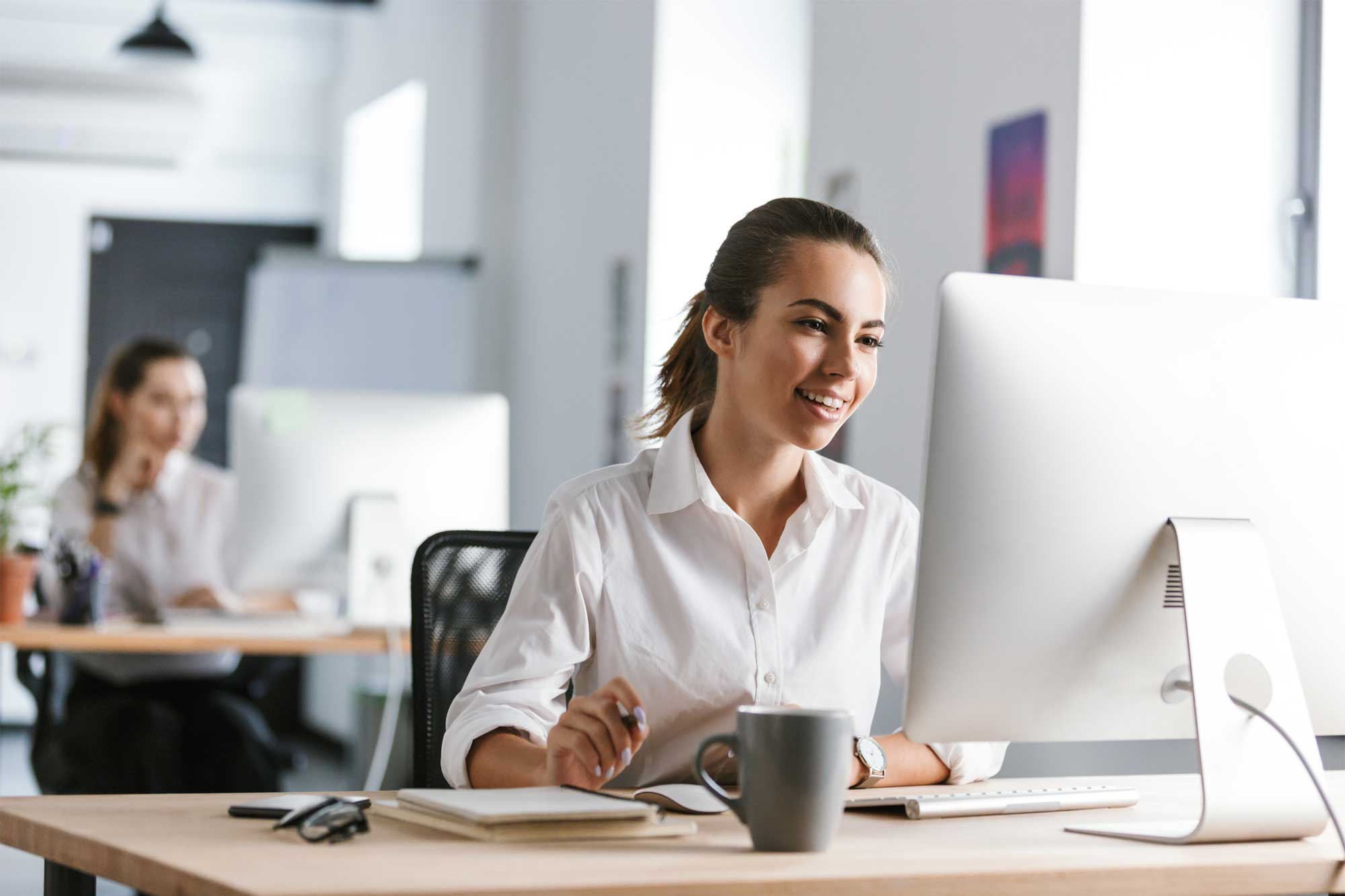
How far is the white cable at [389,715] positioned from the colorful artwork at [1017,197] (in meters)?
1.35

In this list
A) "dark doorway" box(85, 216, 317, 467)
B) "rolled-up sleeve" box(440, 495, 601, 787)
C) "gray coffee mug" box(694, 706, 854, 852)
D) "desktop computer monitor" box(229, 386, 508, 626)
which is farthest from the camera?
"dark doorway" box(85, 216, 317, 467)

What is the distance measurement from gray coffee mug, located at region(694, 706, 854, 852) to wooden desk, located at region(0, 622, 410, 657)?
6.56 ft

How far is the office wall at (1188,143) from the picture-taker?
2.79m

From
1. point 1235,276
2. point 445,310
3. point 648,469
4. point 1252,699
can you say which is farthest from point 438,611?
point 445,310

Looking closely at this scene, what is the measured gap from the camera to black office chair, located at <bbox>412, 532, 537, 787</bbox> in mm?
1722

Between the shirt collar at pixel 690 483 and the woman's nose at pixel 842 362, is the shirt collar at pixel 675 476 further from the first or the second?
the woman's nose at pixel 842 362

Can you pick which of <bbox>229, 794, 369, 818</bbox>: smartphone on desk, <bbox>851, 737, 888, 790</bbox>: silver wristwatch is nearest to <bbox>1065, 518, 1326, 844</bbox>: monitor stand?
<bbox>851, 737, 888, 790</bbox>: silver wristwatch

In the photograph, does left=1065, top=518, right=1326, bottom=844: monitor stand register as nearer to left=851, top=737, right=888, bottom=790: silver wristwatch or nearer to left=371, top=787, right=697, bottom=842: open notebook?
left=851, top=737, right=888, bottom=790: silver wristwatch

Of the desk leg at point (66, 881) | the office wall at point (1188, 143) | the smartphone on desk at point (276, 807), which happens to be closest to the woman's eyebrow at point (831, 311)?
the smartphone on desk at point (276, 807)

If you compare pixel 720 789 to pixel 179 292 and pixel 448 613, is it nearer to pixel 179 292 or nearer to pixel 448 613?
pixel 448 613

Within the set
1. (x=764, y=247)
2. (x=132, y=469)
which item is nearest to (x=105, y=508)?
(x=132, y=469)

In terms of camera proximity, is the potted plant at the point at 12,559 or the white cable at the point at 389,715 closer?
the white cable at the point at 389,715

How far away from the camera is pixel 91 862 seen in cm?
114

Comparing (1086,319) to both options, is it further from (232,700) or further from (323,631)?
(232,700)
